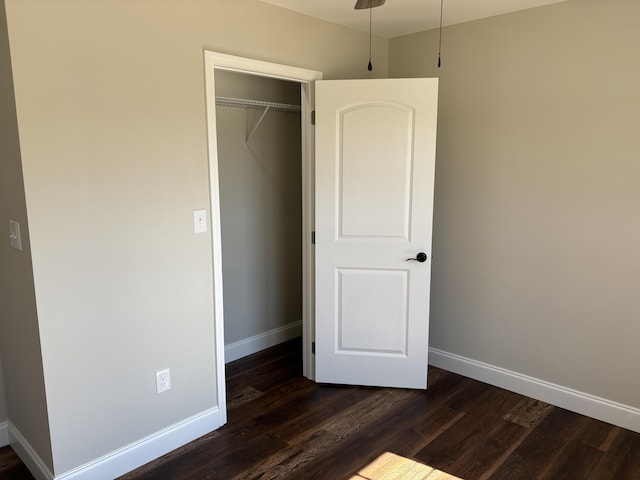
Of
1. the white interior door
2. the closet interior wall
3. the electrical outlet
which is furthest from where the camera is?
the closet interior wall

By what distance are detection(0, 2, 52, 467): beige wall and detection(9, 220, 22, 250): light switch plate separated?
0.03 m

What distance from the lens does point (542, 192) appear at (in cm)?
283

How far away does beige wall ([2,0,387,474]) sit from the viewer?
1.90 metres

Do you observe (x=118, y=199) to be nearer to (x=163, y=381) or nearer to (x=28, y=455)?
(x=163, y=381)

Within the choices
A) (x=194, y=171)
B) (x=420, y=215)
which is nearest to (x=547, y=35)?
(x=420, y=215)

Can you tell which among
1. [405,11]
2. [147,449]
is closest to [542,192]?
[405,11]

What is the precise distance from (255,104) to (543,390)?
8.96 feet

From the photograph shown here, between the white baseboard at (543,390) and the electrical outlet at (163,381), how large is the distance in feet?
6.39

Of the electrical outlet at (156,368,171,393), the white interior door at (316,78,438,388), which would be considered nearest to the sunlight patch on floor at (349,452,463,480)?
the white interior door at (316,78,438,388)

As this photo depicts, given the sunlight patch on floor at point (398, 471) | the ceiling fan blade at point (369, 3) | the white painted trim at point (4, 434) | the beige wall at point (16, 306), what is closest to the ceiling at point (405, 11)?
the ceiling fan blade at point (369, 3)

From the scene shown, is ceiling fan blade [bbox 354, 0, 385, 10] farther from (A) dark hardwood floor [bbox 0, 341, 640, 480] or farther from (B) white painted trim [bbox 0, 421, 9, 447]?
(B) white painted trim [bbox 0, 421, 9, 447]

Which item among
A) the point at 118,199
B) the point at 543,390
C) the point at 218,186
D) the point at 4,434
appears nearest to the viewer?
the point at 118,199

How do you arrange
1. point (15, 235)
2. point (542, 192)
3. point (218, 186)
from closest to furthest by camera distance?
1. point (15, 235)
2. point (218, 186)
3. point (542, 192)

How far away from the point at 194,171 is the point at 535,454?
7.52ft
